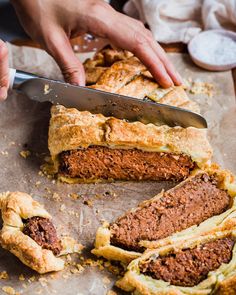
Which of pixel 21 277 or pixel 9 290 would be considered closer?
pixel 9 290

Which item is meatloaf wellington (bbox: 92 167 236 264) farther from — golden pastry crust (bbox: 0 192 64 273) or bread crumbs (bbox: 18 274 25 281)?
bread crumbs (bbox: 18 274 25 281)

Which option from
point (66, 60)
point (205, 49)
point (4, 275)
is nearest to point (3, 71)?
point (66, 60)

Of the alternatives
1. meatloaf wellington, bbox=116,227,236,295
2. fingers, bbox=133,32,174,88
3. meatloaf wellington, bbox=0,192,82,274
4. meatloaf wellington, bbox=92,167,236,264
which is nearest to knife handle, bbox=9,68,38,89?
meatloaf wellington, bbox=0,192,82,274

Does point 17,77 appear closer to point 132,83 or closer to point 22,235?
point 132,83

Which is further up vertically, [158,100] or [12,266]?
[158,100]

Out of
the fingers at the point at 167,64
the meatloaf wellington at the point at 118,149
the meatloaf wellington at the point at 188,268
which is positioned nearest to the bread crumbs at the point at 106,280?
the meatloaf wellington at the point at 188,268

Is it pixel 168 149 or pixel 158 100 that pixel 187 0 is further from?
pixel 168 149

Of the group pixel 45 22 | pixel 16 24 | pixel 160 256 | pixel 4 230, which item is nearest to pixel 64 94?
pixel 45 22
